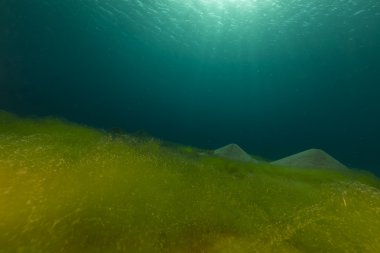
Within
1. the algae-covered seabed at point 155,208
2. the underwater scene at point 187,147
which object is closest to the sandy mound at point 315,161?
the underwater scene at point 187,147

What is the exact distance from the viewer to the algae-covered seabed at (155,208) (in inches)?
171

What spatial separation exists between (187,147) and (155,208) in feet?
48.7

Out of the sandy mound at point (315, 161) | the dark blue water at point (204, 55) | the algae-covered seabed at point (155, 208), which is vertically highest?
the dark blue water at point (204, 55)

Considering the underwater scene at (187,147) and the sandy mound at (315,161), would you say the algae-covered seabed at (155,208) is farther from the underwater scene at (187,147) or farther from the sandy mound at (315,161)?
the sandy mound at (315,161)

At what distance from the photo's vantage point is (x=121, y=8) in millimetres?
37219

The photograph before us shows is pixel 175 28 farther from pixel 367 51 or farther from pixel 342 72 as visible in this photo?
pixel 342 72

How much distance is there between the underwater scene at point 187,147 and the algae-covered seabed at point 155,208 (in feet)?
0.08

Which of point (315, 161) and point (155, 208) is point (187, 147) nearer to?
point (315, 161)

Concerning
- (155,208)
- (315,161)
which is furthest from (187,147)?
(155,208)

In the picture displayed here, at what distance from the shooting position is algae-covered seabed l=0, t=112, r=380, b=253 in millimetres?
4338

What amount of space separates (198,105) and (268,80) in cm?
5650

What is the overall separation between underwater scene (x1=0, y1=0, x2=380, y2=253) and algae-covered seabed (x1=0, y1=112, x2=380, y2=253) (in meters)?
0.03

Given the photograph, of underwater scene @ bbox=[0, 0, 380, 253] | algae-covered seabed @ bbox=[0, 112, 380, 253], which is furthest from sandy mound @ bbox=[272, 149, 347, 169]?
algae-covered seabed @ bbox=[0, 112, 380, 253]

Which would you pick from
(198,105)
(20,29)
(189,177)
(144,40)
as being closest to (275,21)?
(144,40)
